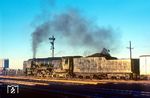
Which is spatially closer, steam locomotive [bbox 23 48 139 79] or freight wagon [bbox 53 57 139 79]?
freight wagon [bbox 53 57 139 79]

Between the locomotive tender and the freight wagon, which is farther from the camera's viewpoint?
the locomotive tender

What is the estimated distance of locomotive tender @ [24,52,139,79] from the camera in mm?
41531

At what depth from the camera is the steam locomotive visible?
41.6m

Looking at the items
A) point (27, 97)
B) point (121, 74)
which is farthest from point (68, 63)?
point (27, 97)

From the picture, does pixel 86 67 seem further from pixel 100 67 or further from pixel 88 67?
pixel 100 67

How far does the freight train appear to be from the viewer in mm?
41562

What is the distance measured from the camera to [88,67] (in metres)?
46.0

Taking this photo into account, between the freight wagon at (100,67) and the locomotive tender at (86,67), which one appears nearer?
the freight wagon at (100,67)

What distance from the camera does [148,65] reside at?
3922 cm

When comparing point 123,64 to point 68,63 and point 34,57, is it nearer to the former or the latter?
point 68,63

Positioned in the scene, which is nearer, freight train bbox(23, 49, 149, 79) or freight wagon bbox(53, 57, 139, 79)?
freight wagon bbox(53, 57, 139, 79)

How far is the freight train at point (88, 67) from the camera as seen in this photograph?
4156cm

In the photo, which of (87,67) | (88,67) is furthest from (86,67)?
(88,67)

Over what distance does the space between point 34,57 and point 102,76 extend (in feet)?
62.0
